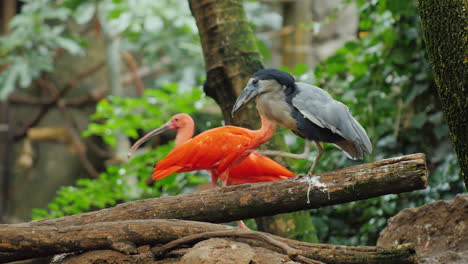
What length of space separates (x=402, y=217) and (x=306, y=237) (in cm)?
68

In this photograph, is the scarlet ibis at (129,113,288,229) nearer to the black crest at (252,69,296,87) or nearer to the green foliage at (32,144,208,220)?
the black crest at (252,69,296,87)

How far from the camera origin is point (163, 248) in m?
2.76

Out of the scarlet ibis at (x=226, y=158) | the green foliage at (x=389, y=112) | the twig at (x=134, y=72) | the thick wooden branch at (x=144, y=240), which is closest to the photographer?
the thick wooden branch at (x=144, y=240)

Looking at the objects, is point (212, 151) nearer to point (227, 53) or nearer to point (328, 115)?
point (328, 115)

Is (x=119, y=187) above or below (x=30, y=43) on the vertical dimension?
below

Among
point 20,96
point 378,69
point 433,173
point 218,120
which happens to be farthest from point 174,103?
point 20,96

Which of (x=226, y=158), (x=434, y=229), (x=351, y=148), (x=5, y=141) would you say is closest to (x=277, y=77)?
(x=351, y=148)

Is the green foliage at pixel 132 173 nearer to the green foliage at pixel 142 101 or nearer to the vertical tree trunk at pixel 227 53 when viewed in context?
the green foliage at pixel 142 101

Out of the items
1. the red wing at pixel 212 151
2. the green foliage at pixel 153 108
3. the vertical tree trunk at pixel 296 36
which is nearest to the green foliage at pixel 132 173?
the green foliage at pixel 153 108

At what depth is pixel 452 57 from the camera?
2846 mm

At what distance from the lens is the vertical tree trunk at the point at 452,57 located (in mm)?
2832

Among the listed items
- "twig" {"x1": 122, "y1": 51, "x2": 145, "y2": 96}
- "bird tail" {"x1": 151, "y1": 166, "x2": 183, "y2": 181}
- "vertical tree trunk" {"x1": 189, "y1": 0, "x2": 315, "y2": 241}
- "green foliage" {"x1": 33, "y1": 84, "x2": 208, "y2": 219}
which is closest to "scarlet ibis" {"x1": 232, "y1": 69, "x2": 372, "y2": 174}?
"bird tail" {"x1": 151, "y1": 166, "x2": 183, "y2": 181}

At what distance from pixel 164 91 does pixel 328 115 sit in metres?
6.02

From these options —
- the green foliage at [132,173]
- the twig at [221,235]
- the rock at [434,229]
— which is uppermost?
the green foliage at [132,173]
